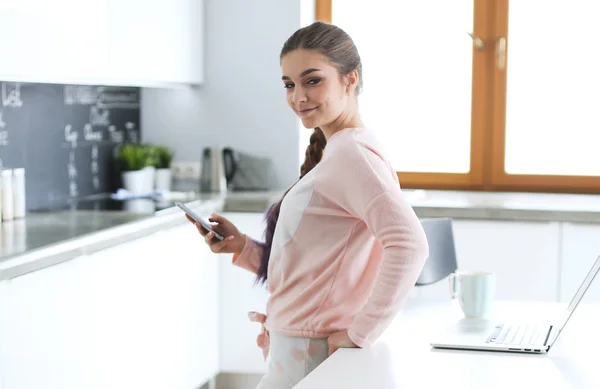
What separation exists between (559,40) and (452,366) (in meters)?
2.72

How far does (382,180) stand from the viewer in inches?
63.8

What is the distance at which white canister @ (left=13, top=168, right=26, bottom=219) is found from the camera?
300 centimetres

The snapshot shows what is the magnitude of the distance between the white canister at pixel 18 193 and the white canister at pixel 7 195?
4 centimetres

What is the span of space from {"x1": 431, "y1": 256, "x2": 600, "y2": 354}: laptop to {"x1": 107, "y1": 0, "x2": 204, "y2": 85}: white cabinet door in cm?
185

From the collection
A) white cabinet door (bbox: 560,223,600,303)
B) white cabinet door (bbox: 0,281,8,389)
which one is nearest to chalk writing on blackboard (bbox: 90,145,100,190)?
white cabinet door (bbox: 0,281,8,389)

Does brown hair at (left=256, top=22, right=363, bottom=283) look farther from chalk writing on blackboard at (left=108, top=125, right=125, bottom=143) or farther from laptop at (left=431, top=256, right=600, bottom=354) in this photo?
chalk writing on blackboard at (left=108, top=125, right=125, bottom=143)

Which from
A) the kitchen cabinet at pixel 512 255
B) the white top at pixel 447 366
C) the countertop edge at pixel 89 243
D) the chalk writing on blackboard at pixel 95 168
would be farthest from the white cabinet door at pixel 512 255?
the white top at pixel 447 366

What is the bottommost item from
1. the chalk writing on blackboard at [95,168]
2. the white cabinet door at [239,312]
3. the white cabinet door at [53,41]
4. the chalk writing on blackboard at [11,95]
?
the white cabinet door at [239,312]

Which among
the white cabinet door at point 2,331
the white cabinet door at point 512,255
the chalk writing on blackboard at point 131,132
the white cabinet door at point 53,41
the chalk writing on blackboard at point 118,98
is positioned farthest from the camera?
the chalk writing on blackboard at point 131,132

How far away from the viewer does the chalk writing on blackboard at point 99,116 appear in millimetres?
3799

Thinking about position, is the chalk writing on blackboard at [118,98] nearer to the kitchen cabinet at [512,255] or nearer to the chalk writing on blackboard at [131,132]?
the chalk writing on blackboard at [131,132]

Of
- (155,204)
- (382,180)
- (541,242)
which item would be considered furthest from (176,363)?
(382,180)

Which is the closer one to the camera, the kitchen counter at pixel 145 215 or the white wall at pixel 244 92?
the kitchen counter at pixel 145 215

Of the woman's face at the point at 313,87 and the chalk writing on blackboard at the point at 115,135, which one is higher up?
the woman's face at the point at 313,87
